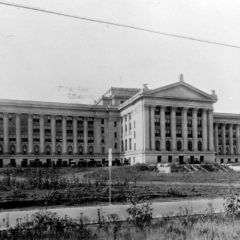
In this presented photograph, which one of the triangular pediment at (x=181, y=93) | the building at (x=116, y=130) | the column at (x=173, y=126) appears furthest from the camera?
the column at (x=173, y=126)

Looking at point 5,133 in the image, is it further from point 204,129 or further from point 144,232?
point 144,232

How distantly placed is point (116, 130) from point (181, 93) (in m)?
18.5

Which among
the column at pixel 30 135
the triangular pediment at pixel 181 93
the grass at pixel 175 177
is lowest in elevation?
the grass at pixel 175 177

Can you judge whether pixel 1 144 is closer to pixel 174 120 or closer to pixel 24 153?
pixel 24 153

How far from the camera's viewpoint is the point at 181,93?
2950 inches

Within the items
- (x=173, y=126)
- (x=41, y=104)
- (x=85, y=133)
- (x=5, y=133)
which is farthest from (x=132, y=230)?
(x=85, y=133)

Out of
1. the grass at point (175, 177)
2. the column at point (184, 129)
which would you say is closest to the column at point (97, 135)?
the column at point (184, 129)

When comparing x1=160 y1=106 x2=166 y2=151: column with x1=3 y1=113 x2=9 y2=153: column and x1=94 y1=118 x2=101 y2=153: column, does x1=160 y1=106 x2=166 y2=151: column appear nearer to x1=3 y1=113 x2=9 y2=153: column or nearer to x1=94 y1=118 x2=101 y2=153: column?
x1=94 y1=118 x2=101 y2=153: column

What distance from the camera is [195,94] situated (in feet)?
251

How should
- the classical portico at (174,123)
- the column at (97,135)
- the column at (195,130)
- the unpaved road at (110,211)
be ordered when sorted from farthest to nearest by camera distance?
1. the column at (97,135)
2. the column at (195,130)
3. the classical portico at (174,123)
4. the unpaved road at (110,211)

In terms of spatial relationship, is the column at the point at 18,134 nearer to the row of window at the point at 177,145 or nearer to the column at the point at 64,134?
the column at the point at 64,134

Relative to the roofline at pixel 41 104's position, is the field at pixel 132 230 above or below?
below

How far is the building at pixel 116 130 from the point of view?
7319cm

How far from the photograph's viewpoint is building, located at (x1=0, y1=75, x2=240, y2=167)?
73188mm
